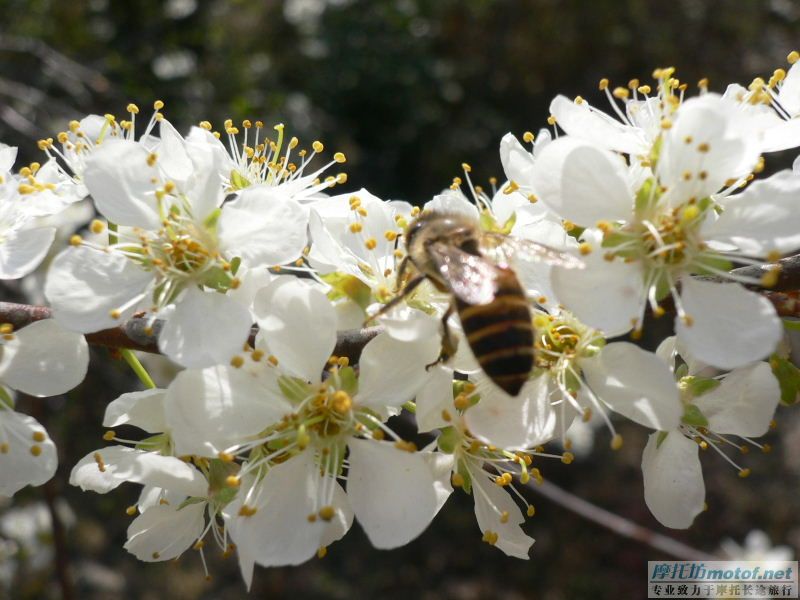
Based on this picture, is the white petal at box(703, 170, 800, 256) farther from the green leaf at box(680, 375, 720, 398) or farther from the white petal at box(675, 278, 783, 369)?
the green leaf at box(680, 375, 720, 398)

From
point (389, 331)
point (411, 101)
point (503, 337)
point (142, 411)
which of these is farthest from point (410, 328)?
point (411, 101)


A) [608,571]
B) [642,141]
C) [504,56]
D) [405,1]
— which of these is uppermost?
[642,141]

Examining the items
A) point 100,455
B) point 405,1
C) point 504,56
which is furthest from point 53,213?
point 504,56

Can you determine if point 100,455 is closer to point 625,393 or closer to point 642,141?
point 625,393

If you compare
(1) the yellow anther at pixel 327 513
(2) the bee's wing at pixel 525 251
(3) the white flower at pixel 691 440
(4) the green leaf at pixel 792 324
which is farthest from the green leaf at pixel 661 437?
(1) the yellow anther at pixel 327 513

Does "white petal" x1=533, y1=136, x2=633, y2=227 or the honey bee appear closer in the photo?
the honey bee

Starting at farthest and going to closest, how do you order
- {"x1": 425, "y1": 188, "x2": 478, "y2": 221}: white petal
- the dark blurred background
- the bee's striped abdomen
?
the dark blurred background → {"x1": 425, "y1": 188, "x2": 478, "y2": 221}: white petal → the bee's striped abdomen

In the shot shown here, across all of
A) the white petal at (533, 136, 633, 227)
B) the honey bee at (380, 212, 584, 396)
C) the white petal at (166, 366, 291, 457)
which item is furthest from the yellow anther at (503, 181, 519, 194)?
the white petal at (166, 366, 291, 457)
